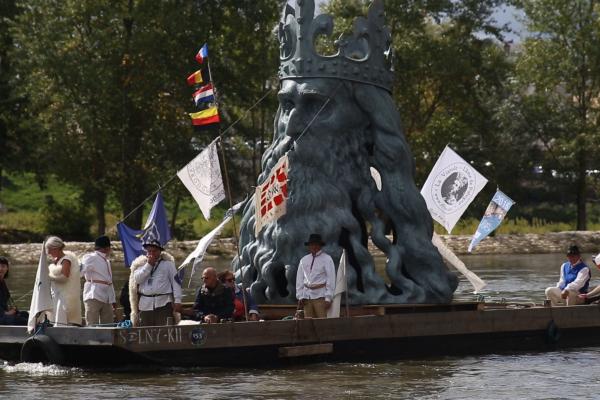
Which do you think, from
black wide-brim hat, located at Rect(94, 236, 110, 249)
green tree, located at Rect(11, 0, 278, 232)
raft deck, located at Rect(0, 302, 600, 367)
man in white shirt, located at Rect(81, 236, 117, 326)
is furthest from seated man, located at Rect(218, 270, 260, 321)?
green tree, located at Rect(11, 0, 278, 232)

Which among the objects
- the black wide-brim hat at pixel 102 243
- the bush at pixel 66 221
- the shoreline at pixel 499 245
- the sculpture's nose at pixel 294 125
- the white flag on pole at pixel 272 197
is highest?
the bush at pixel 66 221

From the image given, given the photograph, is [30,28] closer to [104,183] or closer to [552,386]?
[104,183]

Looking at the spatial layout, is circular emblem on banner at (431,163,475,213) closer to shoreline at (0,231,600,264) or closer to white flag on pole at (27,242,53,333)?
white flag on pole at (27,242,53,333)

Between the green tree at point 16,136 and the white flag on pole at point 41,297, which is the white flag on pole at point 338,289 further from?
the green tree at point 16,136

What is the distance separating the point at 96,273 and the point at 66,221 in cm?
3982

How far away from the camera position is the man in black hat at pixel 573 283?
25297mm

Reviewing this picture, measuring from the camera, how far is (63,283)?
21703 millimetres

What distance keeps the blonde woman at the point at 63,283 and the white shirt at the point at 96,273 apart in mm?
243

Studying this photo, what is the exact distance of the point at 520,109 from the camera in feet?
241

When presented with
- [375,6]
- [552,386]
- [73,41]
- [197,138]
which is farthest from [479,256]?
[552,386]

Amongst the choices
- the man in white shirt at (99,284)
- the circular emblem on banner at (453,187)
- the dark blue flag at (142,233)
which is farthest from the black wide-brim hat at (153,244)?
the circular emblem on banner at (453,187)

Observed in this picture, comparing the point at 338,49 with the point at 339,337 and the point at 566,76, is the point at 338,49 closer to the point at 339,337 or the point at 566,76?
the point at 339,337

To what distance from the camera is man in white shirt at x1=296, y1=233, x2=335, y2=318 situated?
74.1 ft

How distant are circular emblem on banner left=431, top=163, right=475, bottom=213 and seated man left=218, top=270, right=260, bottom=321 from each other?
18.9 ft
